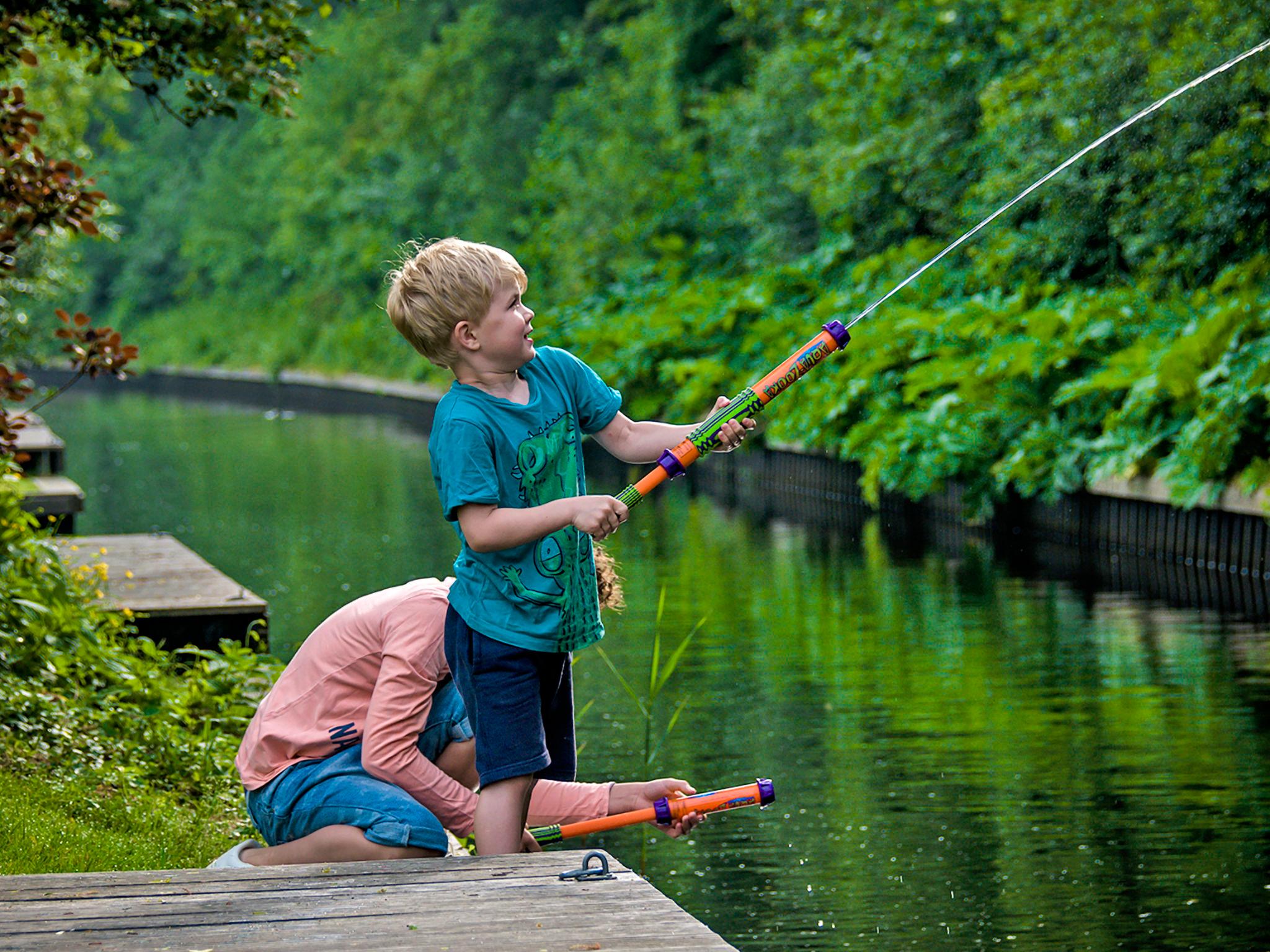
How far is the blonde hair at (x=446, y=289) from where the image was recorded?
3658mm

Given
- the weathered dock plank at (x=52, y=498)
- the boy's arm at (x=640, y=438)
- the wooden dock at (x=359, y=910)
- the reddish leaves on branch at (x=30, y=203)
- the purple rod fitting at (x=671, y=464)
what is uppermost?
the reddish leaves on branch at (x=30, y=203)

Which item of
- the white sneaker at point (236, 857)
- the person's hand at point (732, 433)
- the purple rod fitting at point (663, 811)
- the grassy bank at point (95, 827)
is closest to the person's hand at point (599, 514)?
the person's hand at point (732, 433)

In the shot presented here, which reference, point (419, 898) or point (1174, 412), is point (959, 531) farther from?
point (419, 898)

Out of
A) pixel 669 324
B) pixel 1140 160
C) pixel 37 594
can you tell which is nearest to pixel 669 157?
pixel 669 324

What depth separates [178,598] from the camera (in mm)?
7895

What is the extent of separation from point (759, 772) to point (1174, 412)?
602 centimetres

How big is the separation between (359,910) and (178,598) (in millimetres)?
4942

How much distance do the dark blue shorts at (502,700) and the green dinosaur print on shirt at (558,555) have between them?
0.26ft

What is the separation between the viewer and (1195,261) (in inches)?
544

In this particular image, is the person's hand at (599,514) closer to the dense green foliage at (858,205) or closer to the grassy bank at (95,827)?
the grassy bank at (95,827)

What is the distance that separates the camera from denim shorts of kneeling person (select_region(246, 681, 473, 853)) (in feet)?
12.8

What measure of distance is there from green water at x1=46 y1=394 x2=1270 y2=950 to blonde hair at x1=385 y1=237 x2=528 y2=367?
1.55 meters

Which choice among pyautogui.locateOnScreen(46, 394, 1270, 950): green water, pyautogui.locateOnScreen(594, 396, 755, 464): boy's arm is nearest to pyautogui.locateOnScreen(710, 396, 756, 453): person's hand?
pyautogui.locateOnScreen(594, 396, 755, 464): boy's arm

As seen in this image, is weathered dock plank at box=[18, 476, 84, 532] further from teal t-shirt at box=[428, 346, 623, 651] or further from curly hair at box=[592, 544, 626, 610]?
teal t-shirt at box=[428, 346, 623, 651]
